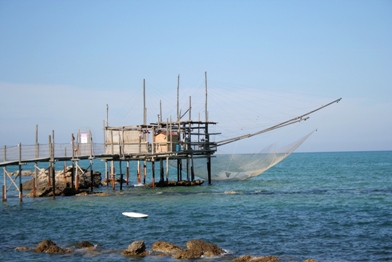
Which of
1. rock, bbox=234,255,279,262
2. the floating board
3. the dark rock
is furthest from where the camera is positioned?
the floating board

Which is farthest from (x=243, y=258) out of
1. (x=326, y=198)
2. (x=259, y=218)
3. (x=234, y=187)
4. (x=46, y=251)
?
(x=234, y=187)

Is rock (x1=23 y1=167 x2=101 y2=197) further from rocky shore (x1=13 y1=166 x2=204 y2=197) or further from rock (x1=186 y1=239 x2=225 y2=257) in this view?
rock (x1=186 y1=239 x2=225 y2=257)

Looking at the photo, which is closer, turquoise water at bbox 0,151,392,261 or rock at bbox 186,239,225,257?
rock at bbox 186,239,225,257

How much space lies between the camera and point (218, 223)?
2770 centimetres

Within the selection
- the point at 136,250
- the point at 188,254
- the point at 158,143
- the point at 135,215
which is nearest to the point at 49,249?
the point at 136,250

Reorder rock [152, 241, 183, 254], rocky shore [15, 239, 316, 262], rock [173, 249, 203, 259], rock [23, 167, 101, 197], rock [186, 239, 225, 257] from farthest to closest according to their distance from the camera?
rock [23, 167, 101, 197] → rock [152, 241, 183, 254] → rock [186, 239, 225, 257] → rock [173, 249, 203, 259] → rocky shore [15, 239, 316, 262]

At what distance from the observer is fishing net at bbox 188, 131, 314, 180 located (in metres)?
45.2

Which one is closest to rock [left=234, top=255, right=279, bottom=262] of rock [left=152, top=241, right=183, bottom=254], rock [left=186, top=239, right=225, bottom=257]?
rock [left=186, top=239, right=225, bottom=257]

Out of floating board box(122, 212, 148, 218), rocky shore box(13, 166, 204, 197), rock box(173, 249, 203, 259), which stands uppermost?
rocky shore box(13, 166, 204, 197)

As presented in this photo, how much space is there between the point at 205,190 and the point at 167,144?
477cm

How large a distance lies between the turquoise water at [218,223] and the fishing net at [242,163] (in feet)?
15.3

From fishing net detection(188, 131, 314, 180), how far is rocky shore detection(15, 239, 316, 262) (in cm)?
2413

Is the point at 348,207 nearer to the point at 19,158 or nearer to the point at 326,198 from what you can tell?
the point at 326,198

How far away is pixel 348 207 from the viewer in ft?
108
